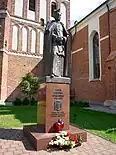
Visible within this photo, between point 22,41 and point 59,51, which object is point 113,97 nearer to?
point 59,51

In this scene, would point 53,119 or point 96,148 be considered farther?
point 53,119

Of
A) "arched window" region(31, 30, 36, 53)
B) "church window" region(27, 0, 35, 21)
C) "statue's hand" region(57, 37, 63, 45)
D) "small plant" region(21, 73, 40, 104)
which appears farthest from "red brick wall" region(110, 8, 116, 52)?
"statue's hand" region(57, 37, 63, 45)

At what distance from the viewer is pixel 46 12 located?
73.2 ft

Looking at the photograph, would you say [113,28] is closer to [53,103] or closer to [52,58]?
[52,58]

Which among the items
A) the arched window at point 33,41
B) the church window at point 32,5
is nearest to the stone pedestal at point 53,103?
the arched window at point 33,41

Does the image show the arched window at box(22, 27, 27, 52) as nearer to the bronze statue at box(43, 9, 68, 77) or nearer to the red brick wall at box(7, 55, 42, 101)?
the red brick wall at box(7, 55, 42, 101)

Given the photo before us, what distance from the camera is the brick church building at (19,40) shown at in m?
18.2

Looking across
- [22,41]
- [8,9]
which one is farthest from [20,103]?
[8,9]

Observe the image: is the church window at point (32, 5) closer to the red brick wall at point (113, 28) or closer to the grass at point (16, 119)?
the red brick wall at point (113, 28)

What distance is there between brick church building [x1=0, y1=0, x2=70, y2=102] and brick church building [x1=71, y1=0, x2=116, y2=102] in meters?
4.32

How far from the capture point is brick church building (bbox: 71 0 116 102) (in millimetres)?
14492

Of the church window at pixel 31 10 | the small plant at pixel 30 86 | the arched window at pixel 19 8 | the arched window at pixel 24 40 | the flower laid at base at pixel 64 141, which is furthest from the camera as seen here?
the church window at pixel 31 10

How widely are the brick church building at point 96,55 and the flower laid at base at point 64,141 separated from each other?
9.21 meters

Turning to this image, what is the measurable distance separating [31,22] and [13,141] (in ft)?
58.0
